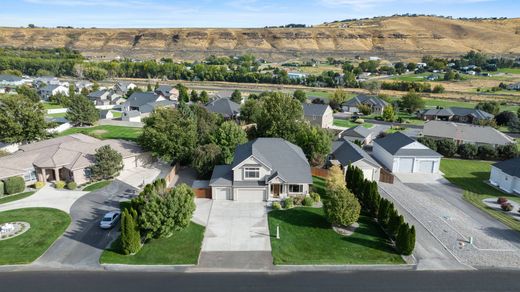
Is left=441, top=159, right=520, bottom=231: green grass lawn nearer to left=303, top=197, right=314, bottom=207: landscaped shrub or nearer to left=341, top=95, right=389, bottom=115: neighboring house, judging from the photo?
left=303, top=197, right=314, bottom=207: landscaped shrub

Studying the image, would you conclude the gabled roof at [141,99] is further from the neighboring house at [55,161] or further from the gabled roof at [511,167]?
the gabled roof at [511,167]

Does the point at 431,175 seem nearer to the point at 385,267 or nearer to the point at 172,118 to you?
the point at 385,267

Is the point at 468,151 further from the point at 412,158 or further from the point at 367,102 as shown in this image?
the point at 367,102

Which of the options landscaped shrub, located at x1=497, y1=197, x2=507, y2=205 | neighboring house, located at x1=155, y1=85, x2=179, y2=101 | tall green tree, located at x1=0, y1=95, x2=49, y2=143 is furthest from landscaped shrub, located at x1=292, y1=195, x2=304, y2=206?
neighboring house, located at x1=155, y1=85, x2=179, y2=101

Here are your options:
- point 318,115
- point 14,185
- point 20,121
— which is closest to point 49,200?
point 14,185

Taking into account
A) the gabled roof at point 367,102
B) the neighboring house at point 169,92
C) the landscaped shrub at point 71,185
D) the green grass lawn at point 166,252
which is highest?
the neighboring house at point 169,92

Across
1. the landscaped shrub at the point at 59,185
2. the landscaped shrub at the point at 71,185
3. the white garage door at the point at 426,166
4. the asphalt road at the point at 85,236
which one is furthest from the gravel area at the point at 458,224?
the landscaped shrub at the point at 59,185

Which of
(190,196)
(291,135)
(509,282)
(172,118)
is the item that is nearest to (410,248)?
(509,282)
